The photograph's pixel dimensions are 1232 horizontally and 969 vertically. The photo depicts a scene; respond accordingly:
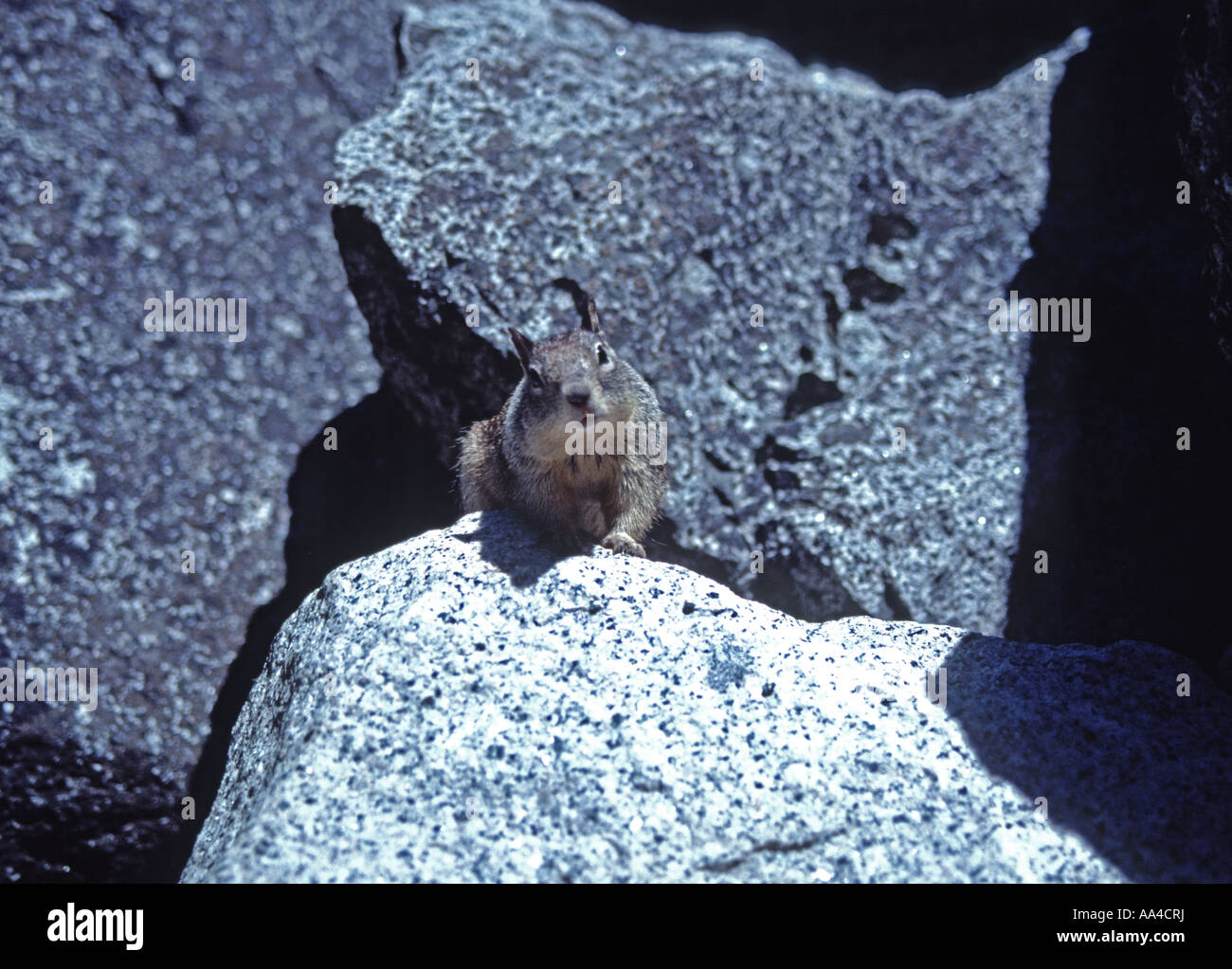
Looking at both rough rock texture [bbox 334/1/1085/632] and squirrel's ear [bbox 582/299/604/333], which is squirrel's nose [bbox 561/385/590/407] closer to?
squirrel's ear [bbox 582/299/604/333]

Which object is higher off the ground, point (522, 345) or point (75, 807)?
point (522, 345)

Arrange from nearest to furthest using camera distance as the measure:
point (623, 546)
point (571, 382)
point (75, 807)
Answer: point (571, 382)
point (623, 546)
point (75, 807)

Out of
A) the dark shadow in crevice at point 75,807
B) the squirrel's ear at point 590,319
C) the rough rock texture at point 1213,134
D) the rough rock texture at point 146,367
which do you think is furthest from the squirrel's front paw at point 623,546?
the dark shadow in crevice at point 75,807

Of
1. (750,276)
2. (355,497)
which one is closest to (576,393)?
(750,276)

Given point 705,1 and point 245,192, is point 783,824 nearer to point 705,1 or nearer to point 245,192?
point 245,192

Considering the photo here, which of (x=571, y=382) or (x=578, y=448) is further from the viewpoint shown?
(x=578, y=448)

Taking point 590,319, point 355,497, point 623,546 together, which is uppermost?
point 590,319

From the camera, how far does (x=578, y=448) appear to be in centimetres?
488

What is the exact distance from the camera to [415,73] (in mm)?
6516

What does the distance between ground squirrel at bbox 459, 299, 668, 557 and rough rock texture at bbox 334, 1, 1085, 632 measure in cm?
64

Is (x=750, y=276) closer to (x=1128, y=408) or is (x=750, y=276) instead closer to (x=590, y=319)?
(x=590, y=319)

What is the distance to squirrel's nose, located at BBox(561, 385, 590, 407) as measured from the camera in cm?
432

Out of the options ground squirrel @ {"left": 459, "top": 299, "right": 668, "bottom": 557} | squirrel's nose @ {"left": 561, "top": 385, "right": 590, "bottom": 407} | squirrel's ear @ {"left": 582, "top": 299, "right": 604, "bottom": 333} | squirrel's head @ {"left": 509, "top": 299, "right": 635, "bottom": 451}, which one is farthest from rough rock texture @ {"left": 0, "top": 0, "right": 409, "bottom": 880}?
squirrel's nose @ {"left": 561, "top": 385, "right": 590, "bottom": 407}

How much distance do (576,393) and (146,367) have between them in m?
3.78
